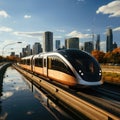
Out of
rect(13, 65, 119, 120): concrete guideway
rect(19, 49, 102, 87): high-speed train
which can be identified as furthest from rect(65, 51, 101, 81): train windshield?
rect(13, 65, 119, 120): concrete guideway

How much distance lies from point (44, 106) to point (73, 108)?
176 centimetres

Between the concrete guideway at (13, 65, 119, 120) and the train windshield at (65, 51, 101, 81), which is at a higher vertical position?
the train windshield at (65, 51, 101, 81)

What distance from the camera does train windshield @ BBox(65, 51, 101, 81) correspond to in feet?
54.5

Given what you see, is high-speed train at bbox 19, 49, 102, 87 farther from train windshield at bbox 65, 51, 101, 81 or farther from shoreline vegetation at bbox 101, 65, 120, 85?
shoreline vegetation at bbox 101, 65, 120, 85

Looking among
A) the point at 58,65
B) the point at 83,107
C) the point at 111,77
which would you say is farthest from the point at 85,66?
the point at 111,77

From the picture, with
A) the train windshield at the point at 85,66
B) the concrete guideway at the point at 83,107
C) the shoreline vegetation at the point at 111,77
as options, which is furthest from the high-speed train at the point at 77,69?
the shoreline vegetation at the point at 111,77

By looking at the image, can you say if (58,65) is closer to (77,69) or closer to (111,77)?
(77,69)

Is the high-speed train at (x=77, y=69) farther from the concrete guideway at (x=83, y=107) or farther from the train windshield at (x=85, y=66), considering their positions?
the concrete guideway at (x=83, y=107)

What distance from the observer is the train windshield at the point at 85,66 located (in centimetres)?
1662

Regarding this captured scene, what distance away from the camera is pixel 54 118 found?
11.0 meters

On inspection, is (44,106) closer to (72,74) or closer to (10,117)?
(10,117)

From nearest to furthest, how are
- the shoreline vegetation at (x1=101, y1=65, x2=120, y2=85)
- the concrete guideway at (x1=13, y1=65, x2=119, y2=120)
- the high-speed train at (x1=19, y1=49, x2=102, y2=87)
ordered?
1. the concrete guideway at (x1=13, y1=65, x2=119, y2=120)
2. the high-speed train at (x1=19, y1=49, x2=102, y2=87)
3. the shoreline vegetation at (x1=101, y1=65, x2=120, y2=85)

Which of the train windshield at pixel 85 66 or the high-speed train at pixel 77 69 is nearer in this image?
the high-speed train at pixel 77 69

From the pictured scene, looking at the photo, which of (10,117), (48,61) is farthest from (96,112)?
(48,61)
